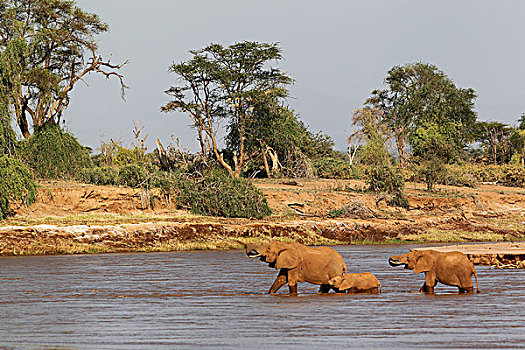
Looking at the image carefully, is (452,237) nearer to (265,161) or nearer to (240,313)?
(265,161)

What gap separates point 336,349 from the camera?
7430mm

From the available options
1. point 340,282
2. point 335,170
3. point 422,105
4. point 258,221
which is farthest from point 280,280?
point 422,105

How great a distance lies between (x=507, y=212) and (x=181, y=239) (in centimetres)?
2099

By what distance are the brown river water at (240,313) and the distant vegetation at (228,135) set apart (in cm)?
1665

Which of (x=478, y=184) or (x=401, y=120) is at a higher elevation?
(x=401, y=120)

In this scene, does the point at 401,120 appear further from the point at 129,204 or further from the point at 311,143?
the point at 129,204

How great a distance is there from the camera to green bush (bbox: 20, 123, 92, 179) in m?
39.6

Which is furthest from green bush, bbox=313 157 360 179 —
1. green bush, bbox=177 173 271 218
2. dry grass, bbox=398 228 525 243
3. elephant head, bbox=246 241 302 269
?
elephant head, bbox=246 241 302 269

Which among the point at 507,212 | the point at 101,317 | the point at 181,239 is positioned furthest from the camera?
the point at 507,212

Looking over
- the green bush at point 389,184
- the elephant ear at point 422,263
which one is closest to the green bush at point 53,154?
the green bush at point 389,184

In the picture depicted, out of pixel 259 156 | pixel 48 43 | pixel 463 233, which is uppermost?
pixel 48 43

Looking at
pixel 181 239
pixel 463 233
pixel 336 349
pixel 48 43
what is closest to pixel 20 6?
pixel 48 43

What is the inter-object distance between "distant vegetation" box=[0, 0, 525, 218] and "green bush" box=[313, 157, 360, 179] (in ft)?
0.31

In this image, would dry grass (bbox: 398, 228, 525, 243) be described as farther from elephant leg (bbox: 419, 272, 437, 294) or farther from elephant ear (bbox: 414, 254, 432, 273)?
elephant ear (bbox: 414, 254, 432, 273)
